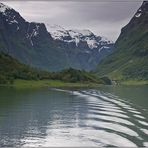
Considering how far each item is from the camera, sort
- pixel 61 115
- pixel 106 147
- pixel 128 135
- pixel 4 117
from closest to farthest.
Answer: pixel 106 147 < pixel 128 135 < pixel 4 117 < pixel 61 115

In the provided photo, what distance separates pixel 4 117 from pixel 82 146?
33.8 m

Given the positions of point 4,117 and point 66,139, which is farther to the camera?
point 4,117

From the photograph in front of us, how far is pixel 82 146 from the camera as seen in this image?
5416cm

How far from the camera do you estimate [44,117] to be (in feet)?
287

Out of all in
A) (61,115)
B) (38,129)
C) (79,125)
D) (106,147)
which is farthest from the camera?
(61,115)

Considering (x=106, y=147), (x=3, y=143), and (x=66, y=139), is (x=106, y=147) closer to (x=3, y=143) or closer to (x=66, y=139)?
(x=66, y=139)

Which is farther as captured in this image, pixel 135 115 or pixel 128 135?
pixel 135 115

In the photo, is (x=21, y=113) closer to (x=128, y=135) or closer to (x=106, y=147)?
(x=128, y=135)

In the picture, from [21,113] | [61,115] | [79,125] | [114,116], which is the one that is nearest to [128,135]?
[79,125]

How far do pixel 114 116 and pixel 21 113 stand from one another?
20624 mm

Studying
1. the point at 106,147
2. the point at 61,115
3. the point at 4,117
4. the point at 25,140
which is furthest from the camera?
the point at 61,115

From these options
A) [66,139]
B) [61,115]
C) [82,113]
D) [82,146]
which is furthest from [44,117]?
[82,146]

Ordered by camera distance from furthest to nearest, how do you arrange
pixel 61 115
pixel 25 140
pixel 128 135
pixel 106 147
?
pixel 61 115, pixel 128 135, pixel 25 140, pixel 106 147

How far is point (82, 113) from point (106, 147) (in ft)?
140
